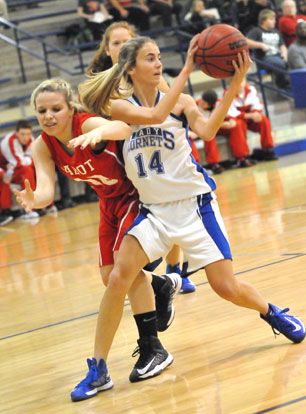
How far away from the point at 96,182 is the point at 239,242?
8.08 feet

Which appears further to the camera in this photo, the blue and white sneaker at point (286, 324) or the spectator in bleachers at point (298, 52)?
the spectator in bleachers at point (298, 52)

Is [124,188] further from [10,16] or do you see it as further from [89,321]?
[10,16]

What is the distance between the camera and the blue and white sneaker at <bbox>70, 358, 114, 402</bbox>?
3066mm

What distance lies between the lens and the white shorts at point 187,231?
3209mm

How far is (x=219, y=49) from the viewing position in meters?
3.16

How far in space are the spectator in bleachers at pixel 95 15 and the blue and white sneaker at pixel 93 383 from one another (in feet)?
33.5

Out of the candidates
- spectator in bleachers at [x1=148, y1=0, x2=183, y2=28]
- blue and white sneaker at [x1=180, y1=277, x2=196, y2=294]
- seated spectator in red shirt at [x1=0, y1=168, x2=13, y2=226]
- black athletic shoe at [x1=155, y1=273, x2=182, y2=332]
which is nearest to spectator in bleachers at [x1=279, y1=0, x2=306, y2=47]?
spectator in bleachers at [x1=148, y1=0, x2=183, y2=28]

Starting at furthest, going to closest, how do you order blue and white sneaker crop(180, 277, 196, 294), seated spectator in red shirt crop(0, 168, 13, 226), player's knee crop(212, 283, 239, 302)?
seated spectator in red shirt crop(0, 168, 13, 226) → blue and white sneaker crop(180, 277, 196, 294) → player's knee crop(212, 283, 239, 302)

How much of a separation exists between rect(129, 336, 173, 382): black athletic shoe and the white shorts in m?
0.35

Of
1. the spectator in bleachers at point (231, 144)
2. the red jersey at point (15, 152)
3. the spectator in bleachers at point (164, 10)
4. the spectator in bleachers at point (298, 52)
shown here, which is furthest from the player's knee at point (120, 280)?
the spectator in bleachers at point (164, 10)

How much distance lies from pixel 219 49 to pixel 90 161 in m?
0.73

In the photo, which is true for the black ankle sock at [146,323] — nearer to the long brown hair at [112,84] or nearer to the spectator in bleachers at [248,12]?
the long brown hair at [112,84]

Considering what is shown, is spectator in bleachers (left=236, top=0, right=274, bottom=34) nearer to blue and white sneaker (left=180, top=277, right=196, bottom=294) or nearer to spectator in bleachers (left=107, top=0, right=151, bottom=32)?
spectator in bleachers (left=107, top=0, right=151, bottom=32)

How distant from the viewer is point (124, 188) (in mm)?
3549
